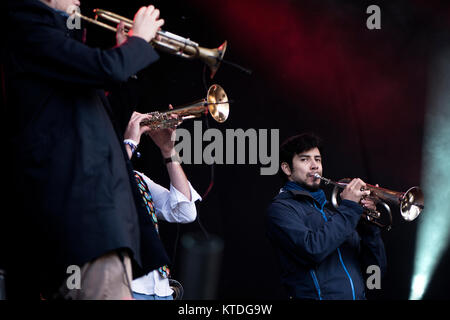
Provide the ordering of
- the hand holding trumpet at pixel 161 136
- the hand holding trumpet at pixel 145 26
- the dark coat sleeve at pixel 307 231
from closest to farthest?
the hand holding trumpet at pixel 145 26 → the dark coat sleeve at pixel 307 231 → the hand holding trumpet at pixel 161 136

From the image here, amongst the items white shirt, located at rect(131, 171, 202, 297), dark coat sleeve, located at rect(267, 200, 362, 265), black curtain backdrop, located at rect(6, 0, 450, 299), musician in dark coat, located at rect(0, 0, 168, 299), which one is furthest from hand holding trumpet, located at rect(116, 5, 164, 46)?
black curtain backdrop, located at rect(6, 0, 450, 299)

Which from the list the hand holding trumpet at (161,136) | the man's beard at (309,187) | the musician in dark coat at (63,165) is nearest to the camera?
the musician in dark coat at (63,165)

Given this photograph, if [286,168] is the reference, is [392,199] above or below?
below

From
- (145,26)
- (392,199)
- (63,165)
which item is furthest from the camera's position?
(392,199)

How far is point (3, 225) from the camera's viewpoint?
2080 millimetres

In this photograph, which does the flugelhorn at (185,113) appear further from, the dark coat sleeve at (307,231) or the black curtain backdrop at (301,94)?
the black curtain backdrop at (301,94)

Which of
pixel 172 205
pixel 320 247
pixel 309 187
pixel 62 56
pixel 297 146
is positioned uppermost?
pixel 62 56

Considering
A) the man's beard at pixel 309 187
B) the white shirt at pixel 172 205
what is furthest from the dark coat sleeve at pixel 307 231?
the white shirt at pixel 172 205

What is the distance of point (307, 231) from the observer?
3.24 meters

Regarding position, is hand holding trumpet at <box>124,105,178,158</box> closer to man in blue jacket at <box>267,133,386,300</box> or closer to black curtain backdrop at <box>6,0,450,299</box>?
man in blue jacket at <box>267,133,386,300</box>

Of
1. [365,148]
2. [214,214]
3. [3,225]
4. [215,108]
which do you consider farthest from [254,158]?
[3,225]

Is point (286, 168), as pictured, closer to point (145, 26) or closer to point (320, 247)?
point (320, 247)

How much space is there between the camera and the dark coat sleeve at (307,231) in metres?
3.13

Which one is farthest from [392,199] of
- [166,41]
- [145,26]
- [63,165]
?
[63,165]
